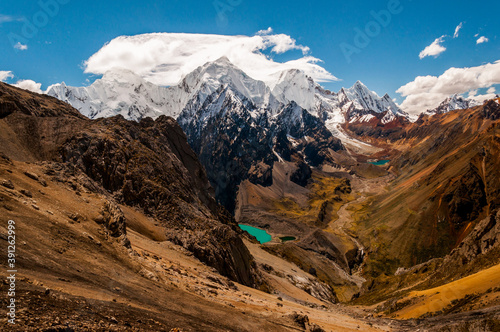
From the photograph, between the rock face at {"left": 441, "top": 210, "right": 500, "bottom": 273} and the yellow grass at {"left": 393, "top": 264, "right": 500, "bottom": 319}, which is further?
the rock face at {"left": 441, "top": 210, "right": 500, "bottom": 273}

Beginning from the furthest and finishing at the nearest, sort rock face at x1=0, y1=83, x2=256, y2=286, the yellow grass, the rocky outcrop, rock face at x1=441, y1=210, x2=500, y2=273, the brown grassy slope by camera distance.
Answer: the brown grassy slope, rock face at x1=441, y1=210, x2=500, y2=273, rock face at x1=0, y1=83, x2=256, y2=286, the yellow grass, the rocky outcrop

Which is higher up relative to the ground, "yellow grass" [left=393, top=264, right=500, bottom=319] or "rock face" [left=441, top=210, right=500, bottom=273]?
"rock face" [left=441, top=210, right=500, bottom=273]

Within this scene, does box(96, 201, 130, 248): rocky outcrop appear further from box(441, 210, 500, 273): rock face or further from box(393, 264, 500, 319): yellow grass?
box(441, 210, 500, 273): rock face

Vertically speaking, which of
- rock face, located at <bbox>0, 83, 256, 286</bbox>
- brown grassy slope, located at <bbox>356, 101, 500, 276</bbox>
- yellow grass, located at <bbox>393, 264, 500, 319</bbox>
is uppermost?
brown grassy slope, located at <bbox>356, 101, 500, 276</bbox>

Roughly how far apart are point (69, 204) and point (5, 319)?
23.1 m

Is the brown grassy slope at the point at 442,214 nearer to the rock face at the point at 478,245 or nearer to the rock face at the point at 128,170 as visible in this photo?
the rock face at the point at 478,245

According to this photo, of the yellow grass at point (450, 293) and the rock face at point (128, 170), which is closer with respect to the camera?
the yellow grass at point (450, 293)

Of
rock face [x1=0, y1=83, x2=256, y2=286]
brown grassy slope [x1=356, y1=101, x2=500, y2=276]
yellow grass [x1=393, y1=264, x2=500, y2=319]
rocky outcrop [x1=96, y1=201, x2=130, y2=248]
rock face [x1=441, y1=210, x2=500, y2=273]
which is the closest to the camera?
rocky outcrop [x1=96, y1=201, x2=130, y2=248]

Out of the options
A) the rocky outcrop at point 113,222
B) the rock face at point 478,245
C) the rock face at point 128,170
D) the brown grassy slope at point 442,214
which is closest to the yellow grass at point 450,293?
the rock face at point 478,245

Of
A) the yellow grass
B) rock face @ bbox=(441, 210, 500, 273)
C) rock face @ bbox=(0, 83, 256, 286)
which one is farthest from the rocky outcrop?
rock face @ bbox=(441, 210, 500, 273)

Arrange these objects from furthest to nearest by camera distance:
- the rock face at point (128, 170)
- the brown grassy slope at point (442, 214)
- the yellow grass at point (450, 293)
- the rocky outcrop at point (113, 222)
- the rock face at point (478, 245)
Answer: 1. the brown grassy slope at point (442, 214)
2. the rock face at point (478, 245)
3. the rock face at point (128, 170)
4. the yellow grass at point (450, 293)
5. the rocky outcrop at point (113, 222)

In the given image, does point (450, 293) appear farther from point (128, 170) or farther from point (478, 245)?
point (128, 170)

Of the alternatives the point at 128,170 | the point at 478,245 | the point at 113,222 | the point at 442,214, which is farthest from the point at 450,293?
the point at 442,214

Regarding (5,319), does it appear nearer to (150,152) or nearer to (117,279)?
(117,279)
